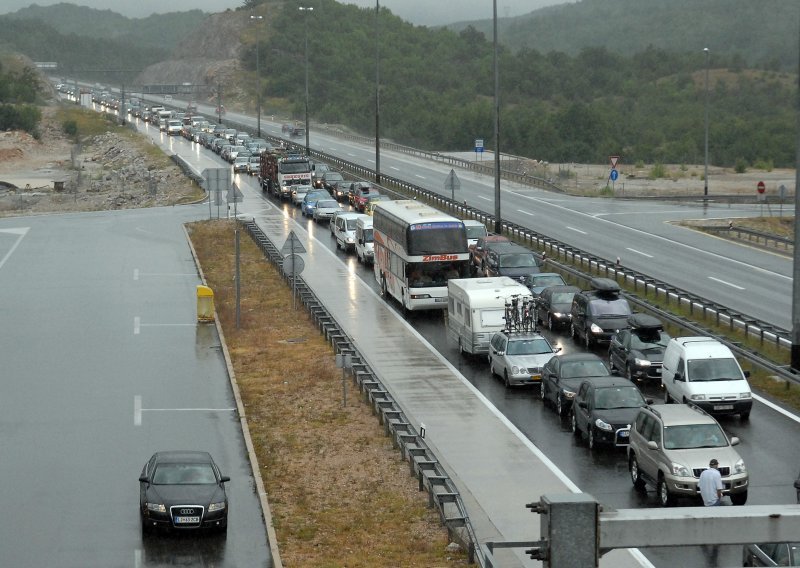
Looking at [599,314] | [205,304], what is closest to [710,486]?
[599,314]

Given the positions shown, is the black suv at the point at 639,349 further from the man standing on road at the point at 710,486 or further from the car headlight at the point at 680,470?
the man standing on road at the point at 710,486

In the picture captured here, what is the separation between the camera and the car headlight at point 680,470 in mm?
21922

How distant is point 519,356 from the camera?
32594mm

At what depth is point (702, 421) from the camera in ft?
75.9

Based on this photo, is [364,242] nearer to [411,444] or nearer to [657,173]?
[411,444]

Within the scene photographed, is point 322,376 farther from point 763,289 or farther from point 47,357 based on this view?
point 763,289

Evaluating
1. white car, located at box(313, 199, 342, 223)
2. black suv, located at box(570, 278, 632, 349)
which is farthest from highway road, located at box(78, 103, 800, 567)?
white car, located at box(313, 199, 342, 223)

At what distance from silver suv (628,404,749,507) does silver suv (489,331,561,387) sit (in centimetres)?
785

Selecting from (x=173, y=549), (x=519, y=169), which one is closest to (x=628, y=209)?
(x=519, y=169)

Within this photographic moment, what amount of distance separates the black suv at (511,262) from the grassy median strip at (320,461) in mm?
7566

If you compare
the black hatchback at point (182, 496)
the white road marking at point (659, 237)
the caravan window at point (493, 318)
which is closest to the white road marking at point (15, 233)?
the caravan window at point (493, 318)

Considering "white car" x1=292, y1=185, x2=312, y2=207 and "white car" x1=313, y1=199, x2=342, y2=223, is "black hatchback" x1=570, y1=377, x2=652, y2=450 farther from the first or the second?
"white car" x1=292, y1=185, x2=312, y2=207

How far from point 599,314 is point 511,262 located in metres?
9.57

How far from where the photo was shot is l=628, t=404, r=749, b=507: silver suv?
21.9m
